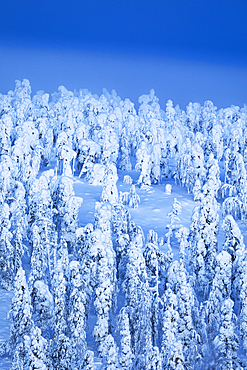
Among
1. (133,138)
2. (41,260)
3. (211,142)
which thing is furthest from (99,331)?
(133,138)

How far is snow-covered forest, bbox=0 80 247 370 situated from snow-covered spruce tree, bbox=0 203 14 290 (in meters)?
0.08

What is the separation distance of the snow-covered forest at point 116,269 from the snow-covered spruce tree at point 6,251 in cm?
8

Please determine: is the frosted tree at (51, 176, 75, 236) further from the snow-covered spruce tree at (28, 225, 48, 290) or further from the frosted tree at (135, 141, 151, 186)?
the frosted tree at (135, 141, 151, 186)

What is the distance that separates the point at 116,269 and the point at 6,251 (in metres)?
9.13

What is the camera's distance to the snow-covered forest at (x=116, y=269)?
88.7ft

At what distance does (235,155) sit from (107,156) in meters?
17.3

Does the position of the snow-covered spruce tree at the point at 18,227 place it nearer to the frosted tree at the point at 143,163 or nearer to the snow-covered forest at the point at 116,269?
the snow-covered forest at the point at 116,269

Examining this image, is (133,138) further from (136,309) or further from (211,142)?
(136,309)

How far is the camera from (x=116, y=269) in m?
38.8

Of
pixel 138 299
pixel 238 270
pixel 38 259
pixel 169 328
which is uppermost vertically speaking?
pixel 38 259

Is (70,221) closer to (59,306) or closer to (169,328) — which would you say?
(59,306)

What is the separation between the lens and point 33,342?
23.0 metres

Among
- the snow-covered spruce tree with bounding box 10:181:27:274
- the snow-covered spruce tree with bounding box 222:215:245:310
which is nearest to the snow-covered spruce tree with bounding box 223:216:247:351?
the snow-covered spruce tree with bounding box 222:215:245:310

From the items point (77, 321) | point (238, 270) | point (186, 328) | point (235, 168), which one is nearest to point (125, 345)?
point (77, 321)
